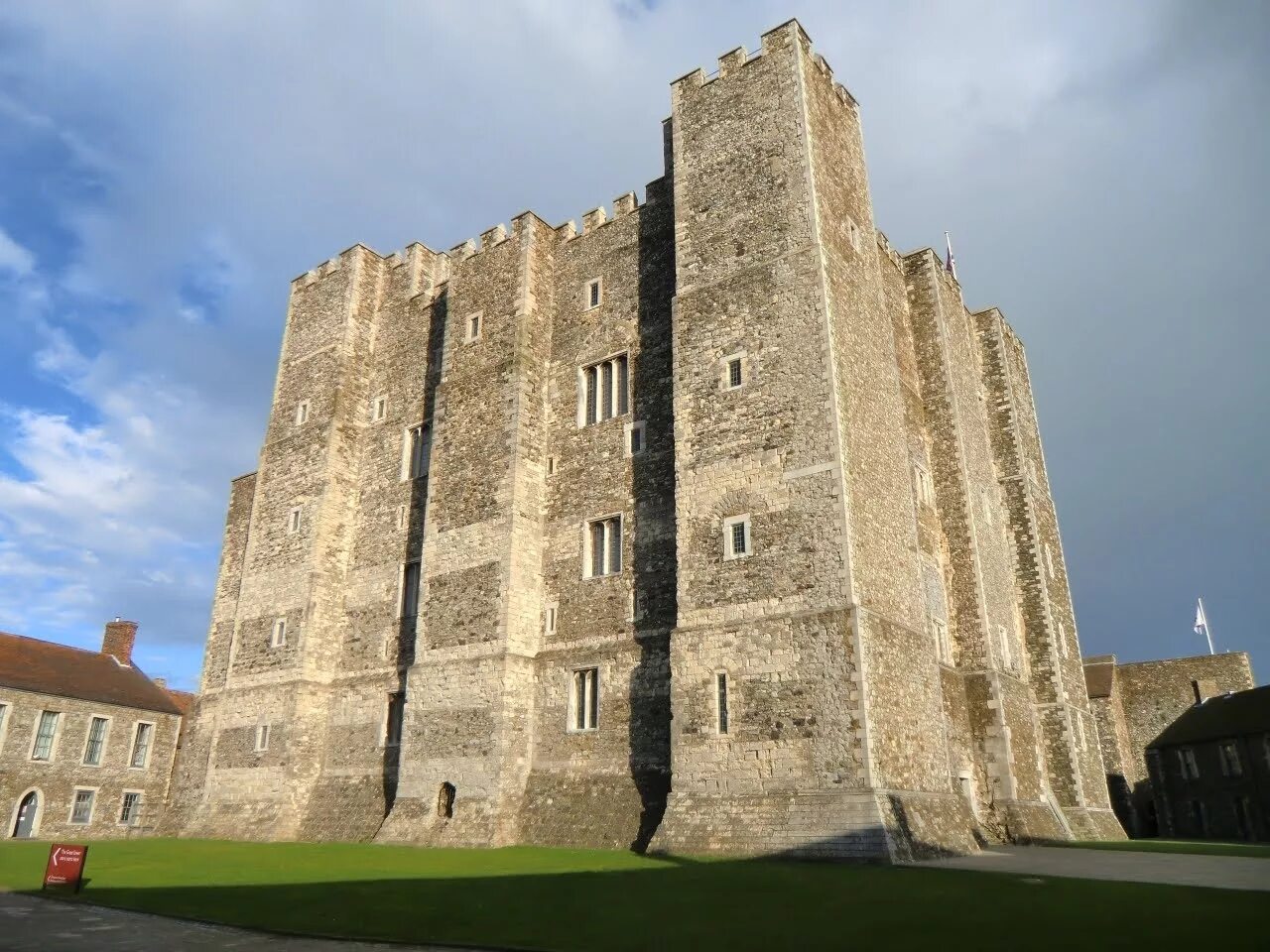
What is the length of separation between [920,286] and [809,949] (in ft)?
77.7

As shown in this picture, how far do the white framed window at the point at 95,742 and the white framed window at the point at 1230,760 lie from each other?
4896 cm

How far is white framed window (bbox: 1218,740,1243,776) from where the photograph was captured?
41.7m

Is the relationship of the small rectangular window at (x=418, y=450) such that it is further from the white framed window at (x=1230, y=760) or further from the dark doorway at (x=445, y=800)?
the white framed window at (x=1230, y=760)

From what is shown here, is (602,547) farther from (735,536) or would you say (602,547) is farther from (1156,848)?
(1156,848)

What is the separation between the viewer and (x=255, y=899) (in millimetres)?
13070

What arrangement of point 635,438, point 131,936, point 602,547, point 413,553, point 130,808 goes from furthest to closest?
point 130,808, point 413,553, point 635,438, point 602,547, point 131,936

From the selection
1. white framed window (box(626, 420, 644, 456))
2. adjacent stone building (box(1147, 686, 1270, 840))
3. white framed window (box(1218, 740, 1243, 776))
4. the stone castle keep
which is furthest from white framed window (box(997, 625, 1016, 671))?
white framed window (box(1218, 740, 1243, 776))

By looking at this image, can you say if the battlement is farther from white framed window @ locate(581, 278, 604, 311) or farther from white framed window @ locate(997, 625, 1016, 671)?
white framed window @ locate(997, 625, 1016, 671)

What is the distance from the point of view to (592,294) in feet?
86.5

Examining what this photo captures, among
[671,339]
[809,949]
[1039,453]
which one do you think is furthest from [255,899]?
[1039,453]

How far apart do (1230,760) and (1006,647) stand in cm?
2527

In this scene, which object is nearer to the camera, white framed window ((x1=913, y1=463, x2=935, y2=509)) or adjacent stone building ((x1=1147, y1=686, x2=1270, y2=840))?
white framed window ((x1=913, y1=463, x2=935, y2=509))

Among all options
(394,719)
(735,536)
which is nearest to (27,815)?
(394,719)

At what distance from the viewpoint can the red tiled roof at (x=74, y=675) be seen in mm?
34156
